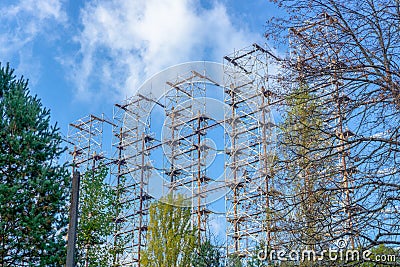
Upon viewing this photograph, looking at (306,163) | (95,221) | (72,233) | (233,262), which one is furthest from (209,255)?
(306,163)

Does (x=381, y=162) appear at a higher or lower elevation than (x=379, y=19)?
lower

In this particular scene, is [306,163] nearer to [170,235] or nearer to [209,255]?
[209,255]

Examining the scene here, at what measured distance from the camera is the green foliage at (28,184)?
40.7 feet

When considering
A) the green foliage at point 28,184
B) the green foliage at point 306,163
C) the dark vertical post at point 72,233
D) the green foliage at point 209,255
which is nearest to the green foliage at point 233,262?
the green foliage at point 209,255

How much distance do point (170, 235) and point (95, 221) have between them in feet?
12.0

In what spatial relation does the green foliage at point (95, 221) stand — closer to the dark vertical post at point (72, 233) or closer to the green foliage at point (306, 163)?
the dark vertical post at point (72, 233)

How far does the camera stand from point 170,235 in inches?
736

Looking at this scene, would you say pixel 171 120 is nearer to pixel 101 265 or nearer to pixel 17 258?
pixel 101 265

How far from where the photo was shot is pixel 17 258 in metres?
12.4

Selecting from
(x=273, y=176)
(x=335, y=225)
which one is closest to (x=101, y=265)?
(x=273, y=176)

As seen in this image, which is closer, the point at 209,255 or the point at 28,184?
the point at 28,184

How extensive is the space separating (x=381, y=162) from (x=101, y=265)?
35.2 feet

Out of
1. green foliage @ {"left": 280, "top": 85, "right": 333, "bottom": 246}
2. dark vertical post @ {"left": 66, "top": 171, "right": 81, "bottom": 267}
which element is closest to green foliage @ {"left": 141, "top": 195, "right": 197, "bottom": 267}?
dark vertical post @ {"left": 66, "top": 171, "right": 81, "bottom": 267}

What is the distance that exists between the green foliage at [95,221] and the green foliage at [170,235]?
2.26 metres
